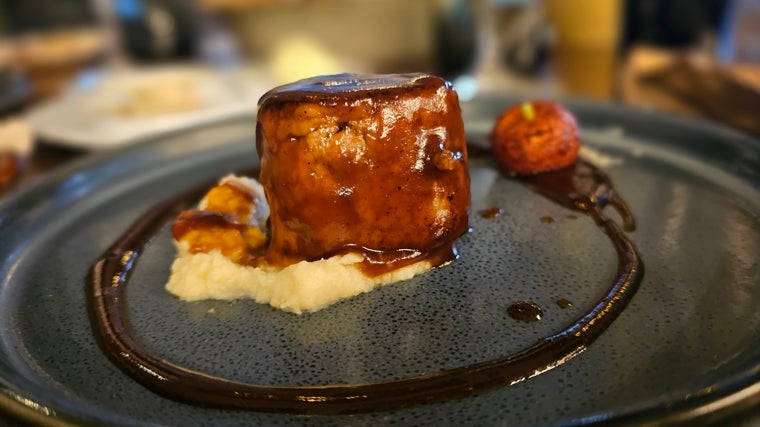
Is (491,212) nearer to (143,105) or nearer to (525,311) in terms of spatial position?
(525,311)

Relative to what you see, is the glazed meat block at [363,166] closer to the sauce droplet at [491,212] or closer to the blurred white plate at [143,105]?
the sauce droplet at [491,212]

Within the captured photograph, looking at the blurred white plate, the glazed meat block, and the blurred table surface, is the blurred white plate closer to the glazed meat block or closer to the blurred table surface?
the blurred table surface

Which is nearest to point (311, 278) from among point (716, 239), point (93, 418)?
point (93, 418)

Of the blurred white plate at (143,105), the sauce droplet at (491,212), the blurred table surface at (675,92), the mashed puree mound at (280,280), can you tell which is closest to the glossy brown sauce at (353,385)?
the mashed puree mound at (280,280)

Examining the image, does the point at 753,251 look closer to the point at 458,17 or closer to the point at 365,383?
the point at 365,383

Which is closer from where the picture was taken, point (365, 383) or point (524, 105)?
point (365, 383)

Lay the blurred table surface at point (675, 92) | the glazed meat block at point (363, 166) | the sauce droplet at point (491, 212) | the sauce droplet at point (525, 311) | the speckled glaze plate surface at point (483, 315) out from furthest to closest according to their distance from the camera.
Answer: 1. the blurred table surface at point (675, 92)
2. the sauce droplet at point (491, 212)
3. the glazed meat block at point (363, 166)
4. the sauce droplet at point (525, 311)
5. the speckled glaze plate surface at point (483, 315)
